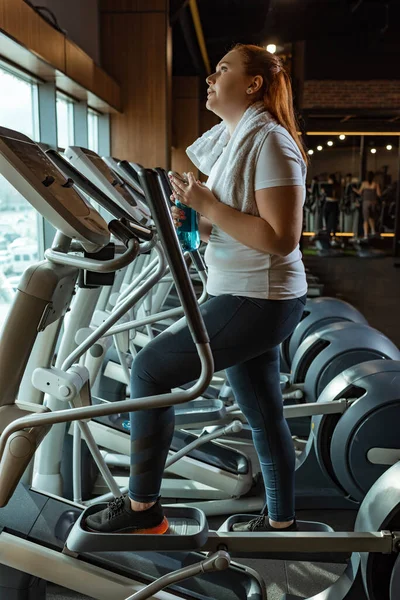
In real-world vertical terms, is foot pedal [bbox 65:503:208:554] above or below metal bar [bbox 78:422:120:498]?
below

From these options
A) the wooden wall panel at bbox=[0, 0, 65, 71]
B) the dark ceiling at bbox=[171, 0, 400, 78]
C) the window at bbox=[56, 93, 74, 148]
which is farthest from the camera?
the dark ceiling at bbox=[171, 0, 400, 78]

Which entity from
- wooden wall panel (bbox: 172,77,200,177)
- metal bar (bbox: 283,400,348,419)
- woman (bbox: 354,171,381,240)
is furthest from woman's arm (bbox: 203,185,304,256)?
woman (bbox: 354,171,381,240)

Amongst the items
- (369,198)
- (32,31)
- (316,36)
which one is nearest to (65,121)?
(32,31)

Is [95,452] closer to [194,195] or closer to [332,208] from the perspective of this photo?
[194,195]

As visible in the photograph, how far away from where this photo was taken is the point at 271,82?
1692mm

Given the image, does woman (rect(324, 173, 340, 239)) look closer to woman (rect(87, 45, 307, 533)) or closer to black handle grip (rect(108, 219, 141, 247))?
woman (rect(87, 45, 307, 533))

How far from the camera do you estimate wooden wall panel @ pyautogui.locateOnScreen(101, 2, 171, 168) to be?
5.78 metres

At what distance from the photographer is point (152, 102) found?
586 centimetres

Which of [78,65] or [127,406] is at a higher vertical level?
[78,65]

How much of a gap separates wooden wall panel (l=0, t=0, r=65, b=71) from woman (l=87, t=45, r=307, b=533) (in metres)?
1.20

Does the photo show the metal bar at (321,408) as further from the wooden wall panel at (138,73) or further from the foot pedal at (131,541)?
the wooden wall panel at (138,73)

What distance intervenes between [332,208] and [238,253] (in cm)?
1265

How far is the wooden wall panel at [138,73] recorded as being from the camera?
5781mm

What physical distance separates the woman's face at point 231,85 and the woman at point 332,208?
1228cm
